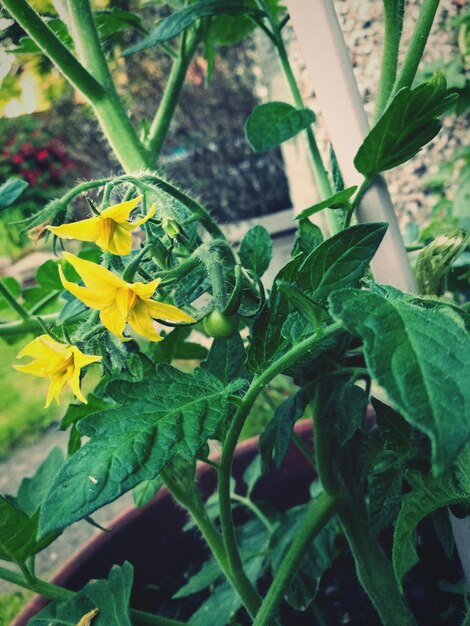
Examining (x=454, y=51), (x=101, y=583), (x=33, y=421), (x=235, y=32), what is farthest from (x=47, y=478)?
(x=454, y=51)

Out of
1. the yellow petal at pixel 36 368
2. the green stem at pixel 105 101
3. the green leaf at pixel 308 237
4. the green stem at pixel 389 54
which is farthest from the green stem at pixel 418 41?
the yellow petal at pixel 36 368

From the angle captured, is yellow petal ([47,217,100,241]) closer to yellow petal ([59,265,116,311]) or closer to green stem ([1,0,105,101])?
yellow petal ([59,265,116,311])

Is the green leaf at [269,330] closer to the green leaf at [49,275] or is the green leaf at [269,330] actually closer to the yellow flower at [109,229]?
the yellow flower at [109,229]

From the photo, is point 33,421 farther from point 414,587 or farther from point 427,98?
point 427,98

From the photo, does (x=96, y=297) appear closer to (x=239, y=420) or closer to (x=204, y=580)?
(x=239, y=420)

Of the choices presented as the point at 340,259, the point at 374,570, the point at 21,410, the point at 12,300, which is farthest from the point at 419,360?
the point at 21,410

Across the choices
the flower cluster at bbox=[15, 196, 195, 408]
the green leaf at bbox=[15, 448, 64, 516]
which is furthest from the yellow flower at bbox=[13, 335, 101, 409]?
the green leaf at bbox=[15, 448, 64, 516]
